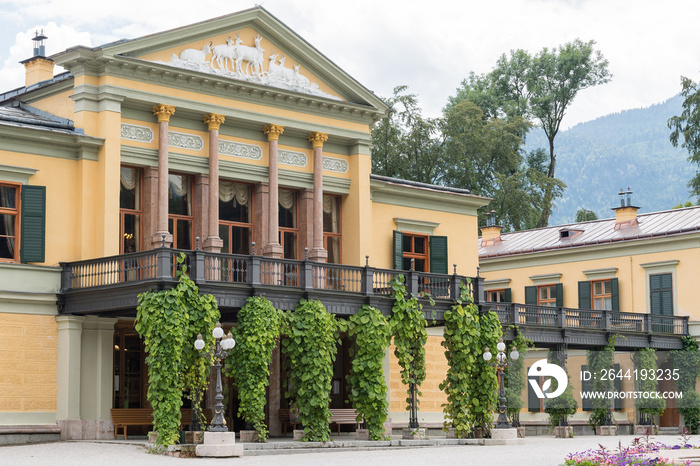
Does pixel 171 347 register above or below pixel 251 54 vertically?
below

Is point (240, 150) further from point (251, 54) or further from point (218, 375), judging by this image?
point (218, 375)

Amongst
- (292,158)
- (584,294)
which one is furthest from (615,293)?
(292,158)

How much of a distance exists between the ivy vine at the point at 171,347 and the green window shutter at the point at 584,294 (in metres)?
22.8

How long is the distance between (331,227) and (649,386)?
1446cm

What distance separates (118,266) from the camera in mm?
24688

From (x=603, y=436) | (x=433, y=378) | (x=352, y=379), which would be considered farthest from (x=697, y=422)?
(x=352, y=379)

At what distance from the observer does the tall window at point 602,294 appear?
139 ft

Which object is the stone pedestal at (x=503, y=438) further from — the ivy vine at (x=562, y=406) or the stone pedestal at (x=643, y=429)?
the stone pedestal at (x=643, y=429)

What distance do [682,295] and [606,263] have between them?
3669 mm

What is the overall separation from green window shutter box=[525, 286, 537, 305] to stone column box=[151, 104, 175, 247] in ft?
71.0

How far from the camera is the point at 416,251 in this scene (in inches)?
1368

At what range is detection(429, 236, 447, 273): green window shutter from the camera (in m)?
34.4

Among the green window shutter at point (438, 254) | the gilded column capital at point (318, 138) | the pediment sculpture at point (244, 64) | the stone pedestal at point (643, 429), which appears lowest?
the stone pedestal at point (643, 429)

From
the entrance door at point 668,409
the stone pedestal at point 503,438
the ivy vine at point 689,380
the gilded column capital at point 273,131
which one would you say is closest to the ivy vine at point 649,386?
the ivy vine at point 689,380
